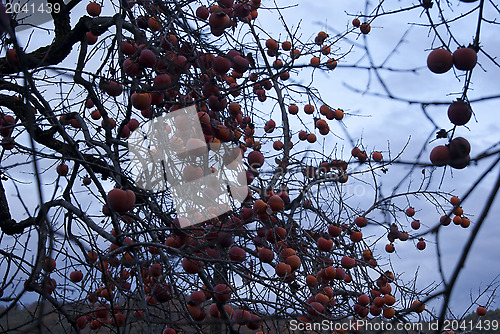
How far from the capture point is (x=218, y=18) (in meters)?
2.36

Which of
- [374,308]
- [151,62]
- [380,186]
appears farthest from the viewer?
[380,186]

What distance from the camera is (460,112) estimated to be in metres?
1.58

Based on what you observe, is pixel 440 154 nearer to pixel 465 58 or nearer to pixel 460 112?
pixel 460 112

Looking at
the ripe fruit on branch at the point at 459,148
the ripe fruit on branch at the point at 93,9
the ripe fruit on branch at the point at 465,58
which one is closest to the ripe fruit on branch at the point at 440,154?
the ripe fruit on branch at the point at 459,148

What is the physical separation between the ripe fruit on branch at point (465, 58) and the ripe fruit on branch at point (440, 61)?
2 cm

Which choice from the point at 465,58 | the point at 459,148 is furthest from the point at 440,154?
the point at 465,58

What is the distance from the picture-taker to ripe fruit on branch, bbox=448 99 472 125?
1.58 m

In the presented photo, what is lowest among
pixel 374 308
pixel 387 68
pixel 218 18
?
pixel 374 308

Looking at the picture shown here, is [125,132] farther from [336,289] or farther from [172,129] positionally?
[336,289]

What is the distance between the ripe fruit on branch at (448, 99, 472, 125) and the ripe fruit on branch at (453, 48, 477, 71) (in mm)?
155

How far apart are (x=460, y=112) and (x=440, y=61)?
246mm

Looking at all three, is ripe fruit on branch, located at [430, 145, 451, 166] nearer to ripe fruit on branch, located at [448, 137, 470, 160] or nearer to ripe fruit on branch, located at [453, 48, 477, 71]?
ripe fruit on branch, located at [448, 137, 470, 160]

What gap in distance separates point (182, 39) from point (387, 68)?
117 cm

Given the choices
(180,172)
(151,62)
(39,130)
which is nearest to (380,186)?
(180,172)
